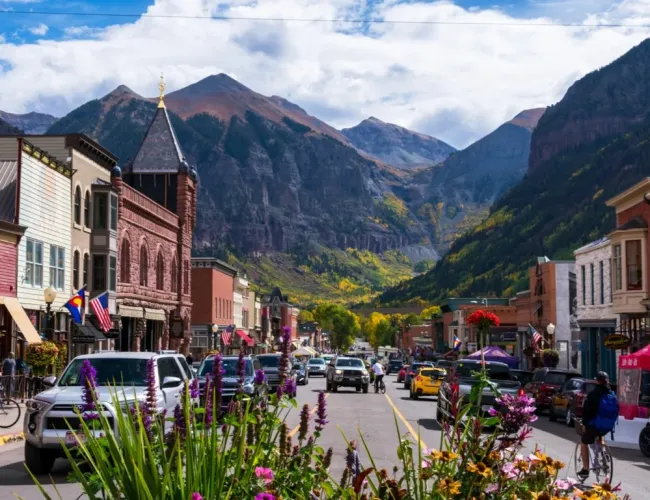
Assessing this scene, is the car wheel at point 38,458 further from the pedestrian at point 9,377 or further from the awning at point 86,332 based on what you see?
the awning at point 86,332

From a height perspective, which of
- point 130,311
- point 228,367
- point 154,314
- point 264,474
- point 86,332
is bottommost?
point 228,367

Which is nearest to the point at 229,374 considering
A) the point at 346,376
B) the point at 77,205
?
the point at 346,376

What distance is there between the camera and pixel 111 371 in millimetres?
16328

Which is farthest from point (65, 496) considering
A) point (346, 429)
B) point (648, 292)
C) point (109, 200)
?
point (109, 200)

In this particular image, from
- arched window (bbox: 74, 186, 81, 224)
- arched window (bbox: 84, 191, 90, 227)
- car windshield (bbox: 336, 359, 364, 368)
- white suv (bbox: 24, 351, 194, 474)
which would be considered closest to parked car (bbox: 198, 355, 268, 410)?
white suv (bbox: 24, 351, 194, 474)

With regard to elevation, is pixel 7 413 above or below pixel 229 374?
below

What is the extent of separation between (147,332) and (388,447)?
4481 cm

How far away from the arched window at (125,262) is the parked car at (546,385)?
26.5m

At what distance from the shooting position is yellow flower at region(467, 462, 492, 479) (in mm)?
4942

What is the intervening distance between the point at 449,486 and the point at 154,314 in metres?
57.4

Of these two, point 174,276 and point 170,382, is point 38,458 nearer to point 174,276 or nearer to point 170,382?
point 170,382

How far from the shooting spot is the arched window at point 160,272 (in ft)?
208

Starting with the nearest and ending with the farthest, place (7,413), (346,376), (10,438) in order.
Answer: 1. (10,438)
2. (7,413)
3. (346,376)

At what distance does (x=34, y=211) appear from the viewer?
39.3 meters
